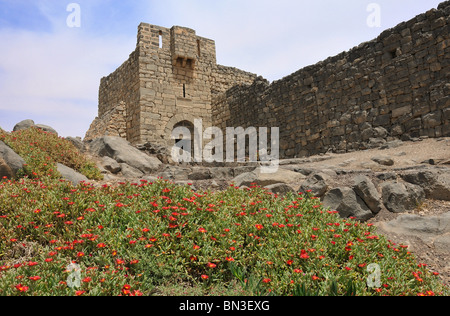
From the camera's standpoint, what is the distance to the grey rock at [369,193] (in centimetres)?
482

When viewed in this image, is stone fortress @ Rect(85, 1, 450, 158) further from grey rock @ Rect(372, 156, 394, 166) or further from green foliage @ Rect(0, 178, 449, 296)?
green foliage @ Rect(0, 178, 449, 296)

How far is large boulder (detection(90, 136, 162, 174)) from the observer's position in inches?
335

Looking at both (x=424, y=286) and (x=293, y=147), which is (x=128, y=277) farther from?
(x=293, y=147)

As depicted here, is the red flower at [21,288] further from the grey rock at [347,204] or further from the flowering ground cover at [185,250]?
the grey rock at [347,204]

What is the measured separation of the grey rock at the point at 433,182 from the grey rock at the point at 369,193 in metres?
0.63

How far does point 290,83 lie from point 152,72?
604 cm

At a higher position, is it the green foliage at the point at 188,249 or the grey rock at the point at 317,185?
the grey rock at the point at 317,185

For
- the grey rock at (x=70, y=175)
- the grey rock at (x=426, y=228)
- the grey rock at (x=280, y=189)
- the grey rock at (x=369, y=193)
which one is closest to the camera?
the grey rock at (x=426, y=228)

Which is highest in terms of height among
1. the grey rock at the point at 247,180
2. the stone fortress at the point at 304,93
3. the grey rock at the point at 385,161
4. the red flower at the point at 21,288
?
the stone fortress at the point at 304,93

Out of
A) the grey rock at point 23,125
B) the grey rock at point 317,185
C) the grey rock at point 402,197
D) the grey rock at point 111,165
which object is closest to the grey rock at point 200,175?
the grey rock at point 111,165

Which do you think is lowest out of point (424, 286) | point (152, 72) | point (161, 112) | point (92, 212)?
point (424, 286)

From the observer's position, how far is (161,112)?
13.9m
